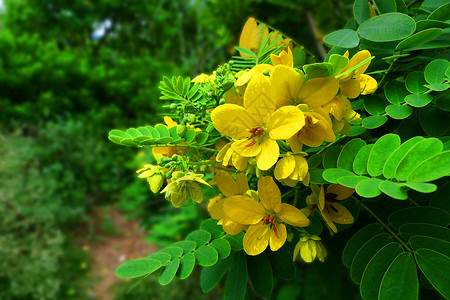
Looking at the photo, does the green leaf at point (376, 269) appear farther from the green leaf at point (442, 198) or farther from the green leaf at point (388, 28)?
the green leaf at point (388, 28)

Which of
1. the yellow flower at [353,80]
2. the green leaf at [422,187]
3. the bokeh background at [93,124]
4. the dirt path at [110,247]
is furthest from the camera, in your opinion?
the dirt path at [110,247]

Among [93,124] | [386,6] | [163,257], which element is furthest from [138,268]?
[93,124]

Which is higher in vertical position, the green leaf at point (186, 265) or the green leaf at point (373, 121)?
the green leaf at point (373, 121)

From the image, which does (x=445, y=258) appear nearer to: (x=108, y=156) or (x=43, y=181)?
(x=43, y=181)

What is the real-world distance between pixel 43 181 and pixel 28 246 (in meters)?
0.84

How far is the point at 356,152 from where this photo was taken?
19.3 inches

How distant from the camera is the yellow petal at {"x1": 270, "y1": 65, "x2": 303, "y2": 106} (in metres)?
0.42

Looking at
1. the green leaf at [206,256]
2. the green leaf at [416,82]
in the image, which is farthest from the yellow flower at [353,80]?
the green leaf at [206,256]

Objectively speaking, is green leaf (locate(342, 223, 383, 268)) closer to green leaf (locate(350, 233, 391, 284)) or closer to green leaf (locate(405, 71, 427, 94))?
green leaf (locate(350, 233, 391, 284))

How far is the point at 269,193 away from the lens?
1.52ft

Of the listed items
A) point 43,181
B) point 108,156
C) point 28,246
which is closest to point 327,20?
point 28,246

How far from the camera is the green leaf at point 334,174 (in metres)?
0.43

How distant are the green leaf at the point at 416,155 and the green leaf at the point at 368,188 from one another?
0.03m

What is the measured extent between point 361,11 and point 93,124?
14.5 feet
